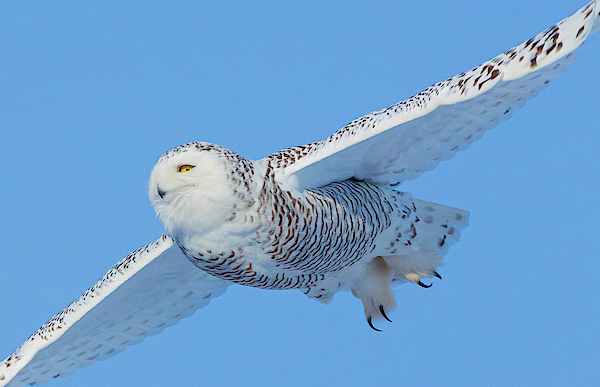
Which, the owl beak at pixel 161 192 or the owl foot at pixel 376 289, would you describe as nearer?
the owl beak at pixel 161 192

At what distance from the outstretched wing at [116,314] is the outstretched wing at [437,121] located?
1244mm

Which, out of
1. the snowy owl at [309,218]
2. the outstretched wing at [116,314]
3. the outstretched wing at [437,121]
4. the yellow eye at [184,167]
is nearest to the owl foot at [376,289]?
the snowy owl at [309,218]

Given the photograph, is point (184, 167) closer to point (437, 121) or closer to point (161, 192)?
point (161, 192)

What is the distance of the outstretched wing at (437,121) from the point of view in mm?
3762

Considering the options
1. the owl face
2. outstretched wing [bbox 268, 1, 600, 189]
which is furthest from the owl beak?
outstretched wing [bbox 268, 1, 600, 189]

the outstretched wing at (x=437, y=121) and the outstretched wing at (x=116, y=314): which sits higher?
the outstretched wing at (x=437, y=121)

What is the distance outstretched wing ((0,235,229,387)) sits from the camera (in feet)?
17.9

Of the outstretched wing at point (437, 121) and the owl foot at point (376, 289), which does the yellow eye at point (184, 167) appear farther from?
the owl foot at point (376, 289)

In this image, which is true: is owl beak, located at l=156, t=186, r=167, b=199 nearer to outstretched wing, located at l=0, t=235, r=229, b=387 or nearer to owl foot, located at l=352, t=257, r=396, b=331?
outstretched wing, located at l=0, t=235, r=229, b=387

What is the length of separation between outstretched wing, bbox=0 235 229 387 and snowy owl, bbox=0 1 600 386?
1 centimetres

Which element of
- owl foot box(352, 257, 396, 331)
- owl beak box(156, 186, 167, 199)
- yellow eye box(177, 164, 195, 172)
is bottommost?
owl beak box(156, 186, 167, 199)

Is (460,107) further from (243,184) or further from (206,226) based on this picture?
(206,226)

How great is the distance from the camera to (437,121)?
4645mm

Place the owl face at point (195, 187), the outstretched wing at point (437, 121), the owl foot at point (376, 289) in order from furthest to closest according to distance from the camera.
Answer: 1. the owl foot at point (376, 289)
2. the owl face at point (195, 187)
3. the outstretched wing at point (437, 121)
